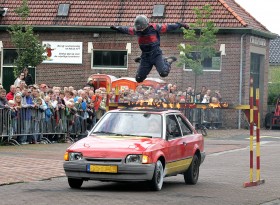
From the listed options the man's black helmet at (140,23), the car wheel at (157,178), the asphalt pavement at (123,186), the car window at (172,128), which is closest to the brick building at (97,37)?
the asphalt pavement at (123,186)

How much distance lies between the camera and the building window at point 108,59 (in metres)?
51.7

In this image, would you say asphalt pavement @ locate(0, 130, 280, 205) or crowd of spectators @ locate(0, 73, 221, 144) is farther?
crowd of spectators @ locate(0, 73, 221, 144)

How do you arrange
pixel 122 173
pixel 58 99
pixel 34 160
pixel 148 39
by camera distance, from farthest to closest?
pixel 58 99 < pixel 34 160 < pixel 148 39 < pixel 122 173

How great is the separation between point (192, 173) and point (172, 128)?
110cm

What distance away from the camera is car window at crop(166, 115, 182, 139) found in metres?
17.3

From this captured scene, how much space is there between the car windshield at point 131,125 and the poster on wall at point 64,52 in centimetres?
3447

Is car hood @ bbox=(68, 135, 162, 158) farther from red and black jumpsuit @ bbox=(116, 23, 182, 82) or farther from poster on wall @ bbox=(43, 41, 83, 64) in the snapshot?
poster on wall @ bbox=(43, 41, 83, 64)

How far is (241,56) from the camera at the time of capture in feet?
165

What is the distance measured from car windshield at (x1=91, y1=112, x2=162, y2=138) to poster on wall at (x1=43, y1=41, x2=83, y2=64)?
34.5 m

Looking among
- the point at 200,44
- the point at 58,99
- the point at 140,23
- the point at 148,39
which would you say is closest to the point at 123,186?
the point at 140,23

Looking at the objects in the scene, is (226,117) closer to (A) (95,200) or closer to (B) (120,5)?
(B) (120,5)

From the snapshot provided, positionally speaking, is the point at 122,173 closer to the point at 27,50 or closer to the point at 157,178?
the point at 157,178

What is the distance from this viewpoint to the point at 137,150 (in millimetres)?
15906

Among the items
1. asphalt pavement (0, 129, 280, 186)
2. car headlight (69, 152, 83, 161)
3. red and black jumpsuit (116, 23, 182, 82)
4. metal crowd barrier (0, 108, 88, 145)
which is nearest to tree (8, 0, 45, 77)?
metal crowd barrier (0, 108, 88, 145)
